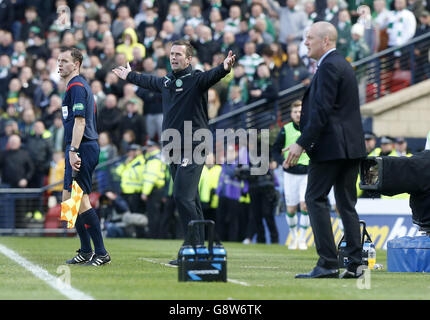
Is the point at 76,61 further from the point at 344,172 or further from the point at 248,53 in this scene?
the point at 248,53

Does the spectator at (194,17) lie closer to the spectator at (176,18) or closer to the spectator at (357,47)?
the spectator at (176,18)

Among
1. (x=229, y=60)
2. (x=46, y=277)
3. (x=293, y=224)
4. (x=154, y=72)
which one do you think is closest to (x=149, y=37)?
(x=154, y=72)

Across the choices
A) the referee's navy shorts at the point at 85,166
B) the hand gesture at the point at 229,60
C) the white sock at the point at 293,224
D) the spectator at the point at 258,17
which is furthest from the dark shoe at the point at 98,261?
the spectator at the point at 258,17

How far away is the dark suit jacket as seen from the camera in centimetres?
970

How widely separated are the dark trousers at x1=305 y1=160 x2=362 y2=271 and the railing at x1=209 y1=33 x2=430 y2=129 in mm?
12415

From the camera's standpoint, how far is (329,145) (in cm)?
976

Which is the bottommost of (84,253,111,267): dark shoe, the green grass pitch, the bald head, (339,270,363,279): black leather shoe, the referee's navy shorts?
the green grass pitch

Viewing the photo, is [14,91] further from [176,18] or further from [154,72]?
[176,18]

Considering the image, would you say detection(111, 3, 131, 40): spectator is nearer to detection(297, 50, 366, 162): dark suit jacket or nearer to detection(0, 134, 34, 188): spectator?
detection(0, 134, 34, 188): spectator

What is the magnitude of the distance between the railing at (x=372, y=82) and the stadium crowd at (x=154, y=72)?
10.1 inches

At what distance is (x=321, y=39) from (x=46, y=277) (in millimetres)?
3398

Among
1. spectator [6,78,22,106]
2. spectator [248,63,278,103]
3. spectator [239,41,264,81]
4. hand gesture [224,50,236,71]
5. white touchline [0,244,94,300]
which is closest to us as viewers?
white touchline [0,244,94,300]

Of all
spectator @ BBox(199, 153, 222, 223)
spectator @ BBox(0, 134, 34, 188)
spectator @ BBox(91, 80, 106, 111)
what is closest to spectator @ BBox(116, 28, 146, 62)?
spectator @ BBox(91, 80, 106, 111)
